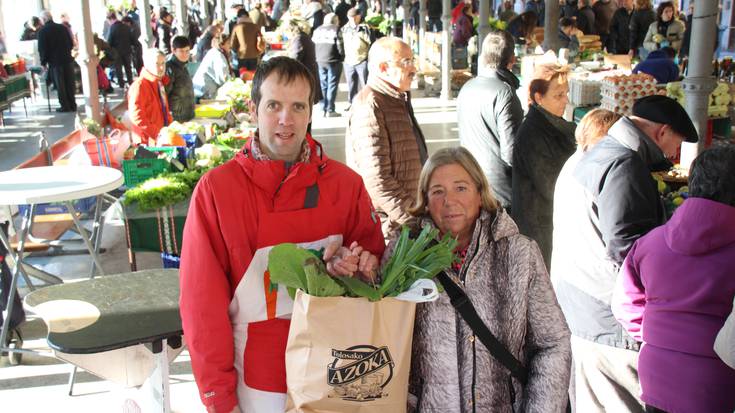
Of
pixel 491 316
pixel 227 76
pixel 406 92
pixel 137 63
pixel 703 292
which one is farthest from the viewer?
pixel 137 63

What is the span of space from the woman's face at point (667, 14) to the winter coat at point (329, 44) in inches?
200

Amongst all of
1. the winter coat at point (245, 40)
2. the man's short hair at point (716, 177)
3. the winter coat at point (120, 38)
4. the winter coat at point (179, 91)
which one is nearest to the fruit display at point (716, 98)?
the man's short hair at point (716, 177)

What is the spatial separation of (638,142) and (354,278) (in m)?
1.66

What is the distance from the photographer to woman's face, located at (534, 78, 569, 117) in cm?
424

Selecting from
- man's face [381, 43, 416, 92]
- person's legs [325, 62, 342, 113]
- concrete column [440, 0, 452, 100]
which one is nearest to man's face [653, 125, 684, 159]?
man's face [381, 43, 416, 92]

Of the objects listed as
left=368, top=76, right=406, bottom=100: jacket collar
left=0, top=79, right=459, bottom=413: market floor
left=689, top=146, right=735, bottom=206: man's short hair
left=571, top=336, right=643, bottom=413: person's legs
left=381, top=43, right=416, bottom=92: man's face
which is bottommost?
left=0, top=79, right=459, bottom=413: market floor

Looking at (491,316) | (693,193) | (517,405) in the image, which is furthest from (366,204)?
(693,193)

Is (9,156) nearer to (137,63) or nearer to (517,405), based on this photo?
(137,63)

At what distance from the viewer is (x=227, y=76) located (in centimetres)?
1080

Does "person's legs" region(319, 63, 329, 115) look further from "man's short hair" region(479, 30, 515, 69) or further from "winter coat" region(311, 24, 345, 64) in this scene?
"man's short hair" region(479, 30, 515, 69)

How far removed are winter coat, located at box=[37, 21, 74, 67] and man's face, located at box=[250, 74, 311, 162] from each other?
1375 cm

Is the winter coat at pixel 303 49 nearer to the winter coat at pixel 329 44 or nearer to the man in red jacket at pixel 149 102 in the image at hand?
the winter coat at pixel 329 44

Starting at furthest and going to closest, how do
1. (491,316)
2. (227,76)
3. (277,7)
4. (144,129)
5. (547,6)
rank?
(277,7), (227,76), (547,6), (144,129), (491,316)

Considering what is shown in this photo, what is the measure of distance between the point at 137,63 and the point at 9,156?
8.89 metres
